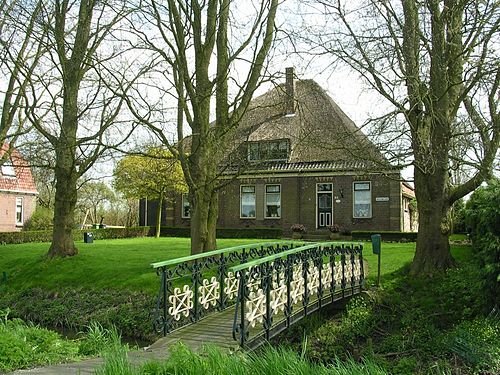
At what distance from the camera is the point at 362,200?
2845cm

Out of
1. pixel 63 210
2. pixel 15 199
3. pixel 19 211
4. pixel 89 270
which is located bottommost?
pixel 89 270

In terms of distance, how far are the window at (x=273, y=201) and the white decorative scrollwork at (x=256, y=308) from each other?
2200cm

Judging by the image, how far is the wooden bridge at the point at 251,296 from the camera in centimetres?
819

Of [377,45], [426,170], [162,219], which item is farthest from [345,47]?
[162,219]

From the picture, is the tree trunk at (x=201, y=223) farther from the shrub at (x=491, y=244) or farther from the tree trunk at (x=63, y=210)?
the shrub at (x=491, y=244)

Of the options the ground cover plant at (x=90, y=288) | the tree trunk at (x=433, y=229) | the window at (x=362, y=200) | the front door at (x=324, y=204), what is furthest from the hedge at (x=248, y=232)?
the tree trunk at (x=433, y=229)

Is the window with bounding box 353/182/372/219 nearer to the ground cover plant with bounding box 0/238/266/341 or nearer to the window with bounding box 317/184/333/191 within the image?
the window with bounding box 317/184/333/191

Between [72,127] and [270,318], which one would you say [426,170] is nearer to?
[270,318]

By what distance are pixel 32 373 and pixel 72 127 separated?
13259 mm

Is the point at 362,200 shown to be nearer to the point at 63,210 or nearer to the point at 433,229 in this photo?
the point at 433,229

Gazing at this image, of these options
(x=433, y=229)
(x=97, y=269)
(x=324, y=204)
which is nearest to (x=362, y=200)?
(x=324, y=204)

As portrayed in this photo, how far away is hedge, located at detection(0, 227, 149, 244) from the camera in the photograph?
92.4 ft

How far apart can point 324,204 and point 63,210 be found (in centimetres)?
1507

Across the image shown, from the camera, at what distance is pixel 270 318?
8523 millimetres
